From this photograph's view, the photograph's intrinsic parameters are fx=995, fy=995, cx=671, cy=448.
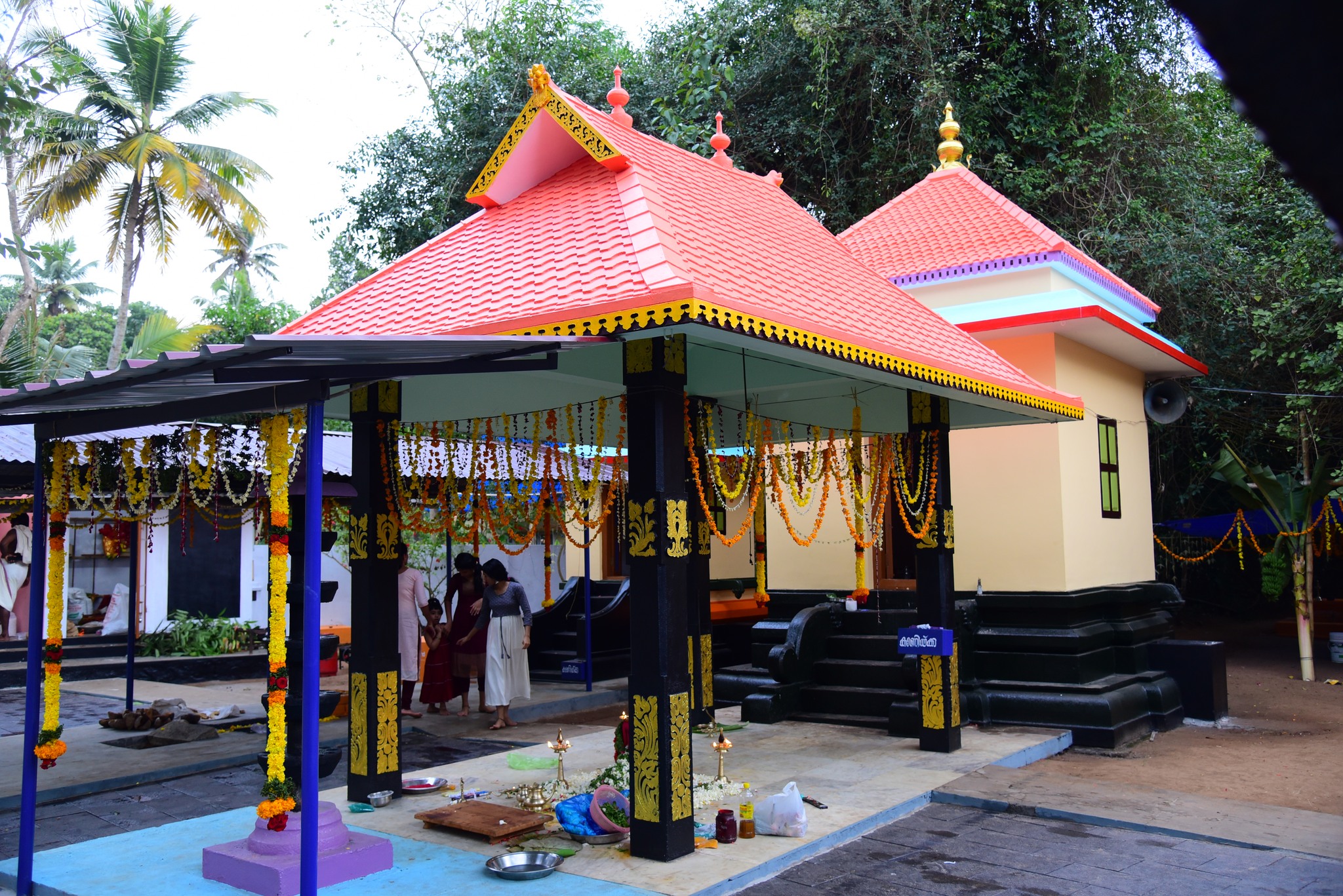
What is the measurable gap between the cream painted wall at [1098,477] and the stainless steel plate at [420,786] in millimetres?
6307

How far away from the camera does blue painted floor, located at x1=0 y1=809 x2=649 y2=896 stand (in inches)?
201

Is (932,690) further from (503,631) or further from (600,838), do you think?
(503,631)

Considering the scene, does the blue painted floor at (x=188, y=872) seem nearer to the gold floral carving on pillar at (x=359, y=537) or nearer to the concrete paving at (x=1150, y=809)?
the gold floral carving on pillar at (x=359, y=537)

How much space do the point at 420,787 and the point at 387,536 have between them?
72.1 inches

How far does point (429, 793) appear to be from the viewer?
7066 mm

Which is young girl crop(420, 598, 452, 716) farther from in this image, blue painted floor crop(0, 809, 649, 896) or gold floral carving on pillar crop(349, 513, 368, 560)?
blue painted floor crop(0, 809, 649, 896)

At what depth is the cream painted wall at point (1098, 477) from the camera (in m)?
10.2

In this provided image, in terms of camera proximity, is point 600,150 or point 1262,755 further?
point 1262,755

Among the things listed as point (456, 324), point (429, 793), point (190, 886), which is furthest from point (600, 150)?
point (190, 886)

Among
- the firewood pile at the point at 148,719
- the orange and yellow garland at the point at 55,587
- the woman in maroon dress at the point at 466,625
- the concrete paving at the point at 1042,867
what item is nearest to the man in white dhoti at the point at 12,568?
the firewood pile at the point at 148,719

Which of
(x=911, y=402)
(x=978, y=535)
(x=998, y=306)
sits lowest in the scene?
(x=978, y=535)

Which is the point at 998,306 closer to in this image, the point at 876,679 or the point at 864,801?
the point at 876,679

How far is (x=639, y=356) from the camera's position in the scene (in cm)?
581

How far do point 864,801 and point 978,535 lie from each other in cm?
435
